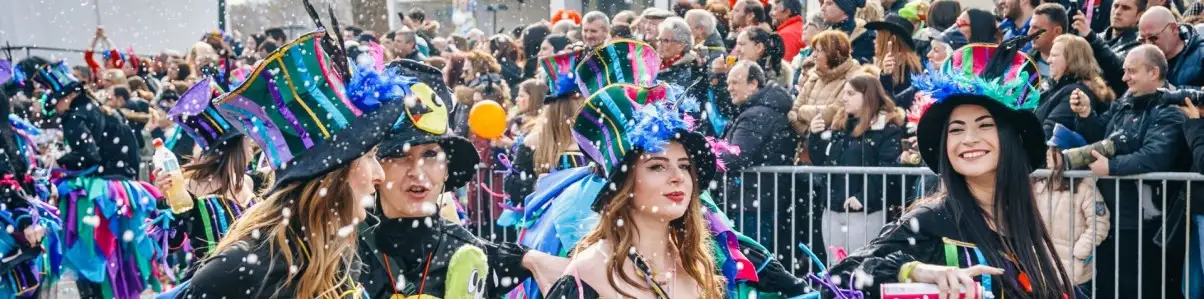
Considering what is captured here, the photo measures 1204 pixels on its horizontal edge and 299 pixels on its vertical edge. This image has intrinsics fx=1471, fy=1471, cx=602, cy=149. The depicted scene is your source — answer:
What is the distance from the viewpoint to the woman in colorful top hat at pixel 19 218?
823 cm

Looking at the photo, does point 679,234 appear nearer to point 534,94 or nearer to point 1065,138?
point 1065,138

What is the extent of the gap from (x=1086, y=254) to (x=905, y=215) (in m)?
2.71

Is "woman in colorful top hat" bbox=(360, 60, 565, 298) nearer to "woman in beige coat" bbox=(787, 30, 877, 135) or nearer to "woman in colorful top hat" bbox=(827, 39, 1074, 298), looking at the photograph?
"woman in colorful top hat" bbox=(827, 39, 1074, 298)

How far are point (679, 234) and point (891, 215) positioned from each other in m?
3.18

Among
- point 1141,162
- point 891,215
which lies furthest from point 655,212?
point 891,215

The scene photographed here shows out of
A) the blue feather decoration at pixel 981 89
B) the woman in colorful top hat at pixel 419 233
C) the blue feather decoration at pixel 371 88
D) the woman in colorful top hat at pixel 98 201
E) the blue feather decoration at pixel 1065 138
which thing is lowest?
the woman in colorful top hat at pixel 98 201

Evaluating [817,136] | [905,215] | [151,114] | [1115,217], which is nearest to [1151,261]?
[1115,217]

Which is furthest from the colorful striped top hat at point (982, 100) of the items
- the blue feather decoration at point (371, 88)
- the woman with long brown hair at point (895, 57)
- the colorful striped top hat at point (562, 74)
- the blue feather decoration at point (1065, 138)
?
the woman with long brown hair at point (895, 57)

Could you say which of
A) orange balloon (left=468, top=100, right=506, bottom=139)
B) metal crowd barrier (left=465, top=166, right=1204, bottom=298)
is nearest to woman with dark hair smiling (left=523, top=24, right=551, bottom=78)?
metal crowd barrier (left=465, top=166, right=1204, bottom=298)

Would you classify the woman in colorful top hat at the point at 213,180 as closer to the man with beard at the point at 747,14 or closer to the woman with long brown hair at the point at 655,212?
the woman with long brown hair at the point at 655,212

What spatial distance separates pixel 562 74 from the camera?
7.52 meters

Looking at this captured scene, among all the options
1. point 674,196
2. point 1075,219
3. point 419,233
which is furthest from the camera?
point 1075,219

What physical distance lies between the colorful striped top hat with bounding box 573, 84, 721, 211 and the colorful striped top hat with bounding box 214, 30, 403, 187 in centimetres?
90

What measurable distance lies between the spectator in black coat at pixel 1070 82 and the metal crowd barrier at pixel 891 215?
42 cm
